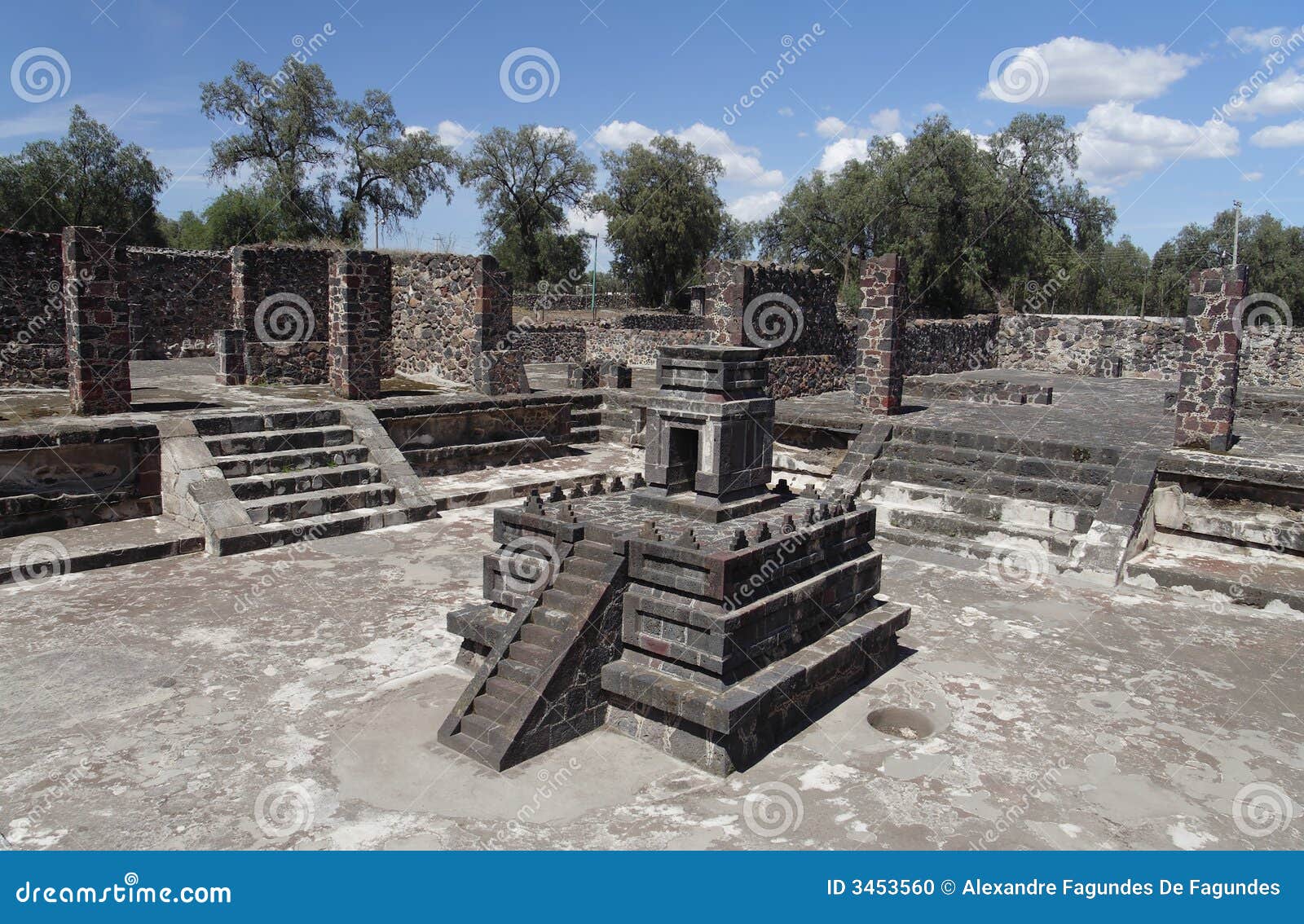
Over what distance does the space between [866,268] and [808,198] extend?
2243cm

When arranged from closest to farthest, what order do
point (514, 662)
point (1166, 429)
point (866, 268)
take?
1. point (514, 662)
2. point (1166, 429)
3. point (866, 268)

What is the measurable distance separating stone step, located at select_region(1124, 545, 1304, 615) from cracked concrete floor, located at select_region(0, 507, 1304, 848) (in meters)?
0.38

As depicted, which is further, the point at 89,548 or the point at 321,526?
the point at 321,526

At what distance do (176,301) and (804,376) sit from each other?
504 inches

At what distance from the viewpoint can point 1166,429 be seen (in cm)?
1207

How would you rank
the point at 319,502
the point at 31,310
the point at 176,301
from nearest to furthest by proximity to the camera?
1. the point at 319,502
2. the point at 31,310
3. the point at 176,301

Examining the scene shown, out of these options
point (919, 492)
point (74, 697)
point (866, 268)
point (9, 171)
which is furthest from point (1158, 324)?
point (9, 171)

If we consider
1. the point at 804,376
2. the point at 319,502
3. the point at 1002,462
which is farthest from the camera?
the point at 804,376

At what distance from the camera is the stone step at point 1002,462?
385 inches

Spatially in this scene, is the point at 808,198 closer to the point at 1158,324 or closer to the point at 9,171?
the point at 1158,324

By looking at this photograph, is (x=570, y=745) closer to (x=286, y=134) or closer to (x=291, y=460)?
(x=291, y=460)

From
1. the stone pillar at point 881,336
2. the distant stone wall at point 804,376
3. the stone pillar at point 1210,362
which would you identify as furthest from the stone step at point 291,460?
Result: the stone pillar at point 1210,362

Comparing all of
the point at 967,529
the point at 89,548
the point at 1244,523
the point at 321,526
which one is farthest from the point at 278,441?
the point at 1244,523

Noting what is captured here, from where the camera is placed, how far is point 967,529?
31.6ft
